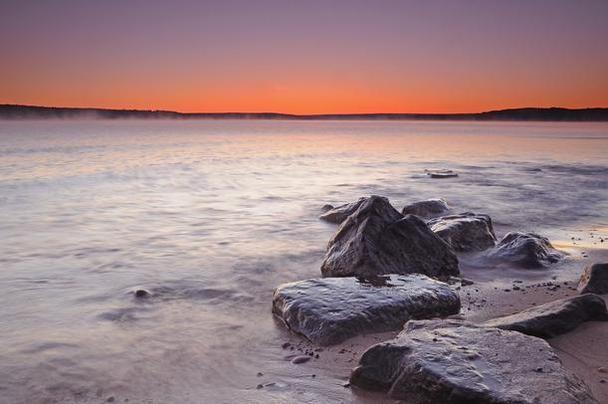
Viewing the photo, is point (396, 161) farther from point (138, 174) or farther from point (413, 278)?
point (413, 278)

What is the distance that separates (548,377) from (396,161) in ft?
84.2

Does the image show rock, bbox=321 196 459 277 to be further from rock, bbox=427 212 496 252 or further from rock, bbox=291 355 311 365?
rock, bbox=291 355 311 365

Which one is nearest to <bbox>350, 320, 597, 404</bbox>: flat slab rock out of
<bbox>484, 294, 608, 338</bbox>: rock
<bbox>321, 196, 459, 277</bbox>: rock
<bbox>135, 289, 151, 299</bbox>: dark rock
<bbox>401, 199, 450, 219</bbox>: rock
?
<bbox>484, 294, 608, 338</bbox>: rock

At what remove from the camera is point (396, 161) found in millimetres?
28531

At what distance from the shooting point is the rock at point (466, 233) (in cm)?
773

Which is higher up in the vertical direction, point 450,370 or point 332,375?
point 450,370

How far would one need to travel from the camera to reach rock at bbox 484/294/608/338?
4293 mm

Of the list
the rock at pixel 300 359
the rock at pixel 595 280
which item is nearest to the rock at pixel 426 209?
the rock at pixel 595 280

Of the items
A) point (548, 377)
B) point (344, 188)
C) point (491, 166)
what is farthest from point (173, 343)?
point (491, 166)

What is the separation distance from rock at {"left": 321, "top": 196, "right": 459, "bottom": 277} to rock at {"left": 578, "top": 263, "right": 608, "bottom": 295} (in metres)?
1.35

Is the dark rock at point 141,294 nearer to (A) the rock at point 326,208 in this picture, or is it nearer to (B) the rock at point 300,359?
(B) the rock at point 300,359

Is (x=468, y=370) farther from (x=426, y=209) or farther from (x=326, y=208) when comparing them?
(x=326, y=208)

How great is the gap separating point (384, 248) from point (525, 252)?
2.12 meters

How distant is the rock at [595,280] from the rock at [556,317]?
0.87 meters
